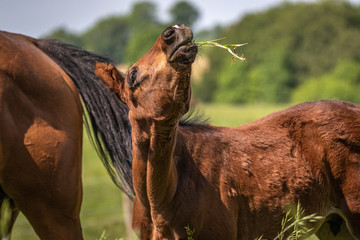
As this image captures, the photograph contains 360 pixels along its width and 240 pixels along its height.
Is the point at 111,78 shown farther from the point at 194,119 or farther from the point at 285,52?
the point at 285,52

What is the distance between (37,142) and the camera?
3.39 m

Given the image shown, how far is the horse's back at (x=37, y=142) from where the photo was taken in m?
3.33

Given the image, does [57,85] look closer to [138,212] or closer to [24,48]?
[24,48]

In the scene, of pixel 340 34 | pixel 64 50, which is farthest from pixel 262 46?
pixel 64 50

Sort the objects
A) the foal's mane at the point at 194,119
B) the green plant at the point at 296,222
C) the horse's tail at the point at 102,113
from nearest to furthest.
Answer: the green plant at the point at 296,222
the foal's mane at the point at 194,119
the horse's tail at the point at 102,113

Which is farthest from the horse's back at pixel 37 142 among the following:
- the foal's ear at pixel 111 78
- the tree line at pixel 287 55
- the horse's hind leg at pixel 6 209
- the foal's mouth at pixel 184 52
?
the tree line at pixel 287 55

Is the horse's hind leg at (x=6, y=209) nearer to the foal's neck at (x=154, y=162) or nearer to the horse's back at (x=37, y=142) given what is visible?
the horse's back at (x=37, y=142)

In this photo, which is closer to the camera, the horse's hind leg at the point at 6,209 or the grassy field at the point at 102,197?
the horse's hind leg at the point at 6,209

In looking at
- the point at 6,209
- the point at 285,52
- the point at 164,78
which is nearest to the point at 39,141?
the point at 6,209

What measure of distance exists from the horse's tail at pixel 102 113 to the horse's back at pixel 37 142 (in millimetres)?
546

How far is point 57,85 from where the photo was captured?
11.9 ft

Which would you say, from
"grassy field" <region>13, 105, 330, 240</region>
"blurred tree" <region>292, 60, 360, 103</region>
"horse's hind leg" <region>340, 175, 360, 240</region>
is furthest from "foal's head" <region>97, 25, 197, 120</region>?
"blurred tree" <region>292, 60, 360, 103</region>

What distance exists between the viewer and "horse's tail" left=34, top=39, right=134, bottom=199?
4.16 metres

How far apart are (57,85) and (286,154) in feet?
5.86
